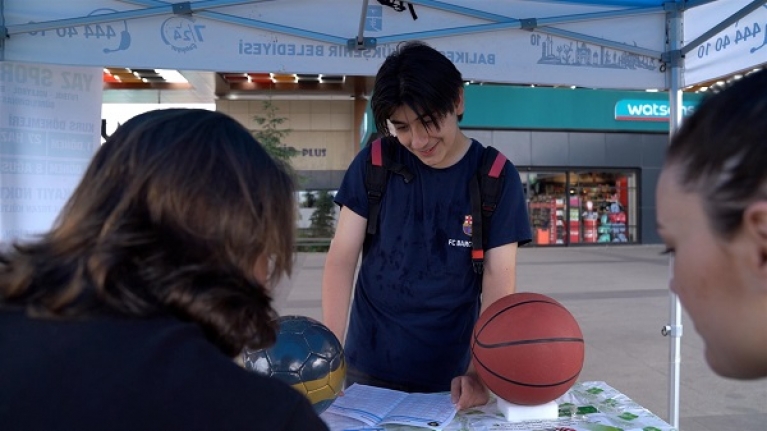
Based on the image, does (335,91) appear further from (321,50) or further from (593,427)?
(593,427)

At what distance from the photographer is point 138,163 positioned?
90 centimetres

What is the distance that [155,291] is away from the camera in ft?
2.83

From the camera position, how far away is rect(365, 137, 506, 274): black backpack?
2.31 meters

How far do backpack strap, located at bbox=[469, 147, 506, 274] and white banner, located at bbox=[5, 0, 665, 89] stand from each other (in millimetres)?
1474

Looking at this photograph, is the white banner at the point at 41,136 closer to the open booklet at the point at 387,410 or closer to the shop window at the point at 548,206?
the open booklet at the point at 387,410

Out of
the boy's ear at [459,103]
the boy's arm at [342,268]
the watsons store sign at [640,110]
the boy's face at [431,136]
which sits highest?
the watsons store sign at [640,110]

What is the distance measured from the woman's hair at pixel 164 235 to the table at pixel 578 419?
3.37 ft

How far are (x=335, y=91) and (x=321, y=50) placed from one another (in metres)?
19.2

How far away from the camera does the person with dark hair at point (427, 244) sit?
89.4 inches

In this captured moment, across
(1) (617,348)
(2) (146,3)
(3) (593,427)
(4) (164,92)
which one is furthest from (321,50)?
(4) (164,92)

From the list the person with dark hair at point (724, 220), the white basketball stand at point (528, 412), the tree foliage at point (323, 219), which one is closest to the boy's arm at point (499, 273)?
the white basketball stand at point (528, 412)

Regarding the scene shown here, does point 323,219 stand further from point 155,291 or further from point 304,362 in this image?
point 155,291

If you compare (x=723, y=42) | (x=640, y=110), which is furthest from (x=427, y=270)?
(x=640, y=110)

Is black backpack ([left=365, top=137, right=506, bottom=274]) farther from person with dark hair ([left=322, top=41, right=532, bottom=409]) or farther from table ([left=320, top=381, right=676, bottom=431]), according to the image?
table ([left=320, top=381, right=676, bottom=431])
